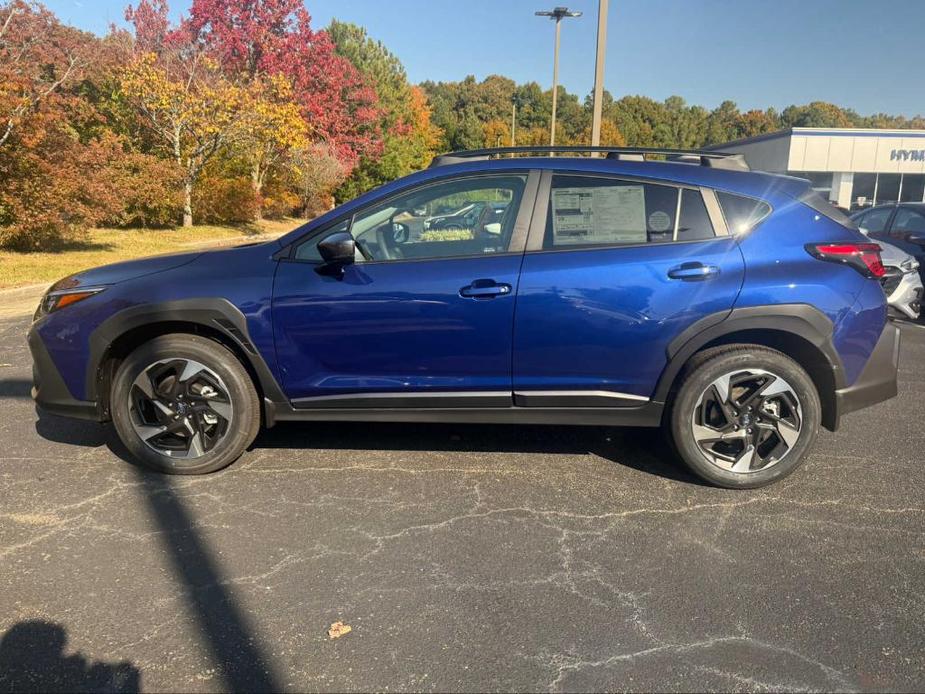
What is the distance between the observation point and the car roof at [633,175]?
3592mm

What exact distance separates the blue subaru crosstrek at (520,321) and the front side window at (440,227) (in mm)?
11

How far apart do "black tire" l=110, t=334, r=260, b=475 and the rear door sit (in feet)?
4.99

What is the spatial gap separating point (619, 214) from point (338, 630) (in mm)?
2454

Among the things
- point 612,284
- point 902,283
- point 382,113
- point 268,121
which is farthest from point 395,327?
point 382,113

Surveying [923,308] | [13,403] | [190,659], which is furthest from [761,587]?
[923,308]

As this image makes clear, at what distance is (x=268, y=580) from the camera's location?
2.82 m

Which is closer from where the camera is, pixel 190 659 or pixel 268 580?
pixel 190 659

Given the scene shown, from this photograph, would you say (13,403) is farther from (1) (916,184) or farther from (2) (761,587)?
(1) (916,184)

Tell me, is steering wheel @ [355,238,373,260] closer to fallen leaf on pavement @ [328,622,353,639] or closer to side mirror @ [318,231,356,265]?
side mirror @ [318,231,356,265]

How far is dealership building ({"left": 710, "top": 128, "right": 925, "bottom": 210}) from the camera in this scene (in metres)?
36.2

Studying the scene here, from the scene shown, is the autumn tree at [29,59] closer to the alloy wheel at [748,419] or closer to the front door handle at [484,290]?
the front door handle at [484,290]

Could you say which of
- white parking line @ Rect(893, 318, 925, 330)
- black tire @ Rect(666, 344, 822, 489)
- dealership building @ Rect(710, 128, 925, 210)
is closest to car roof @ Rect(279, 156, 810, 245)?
black tire @ Rect(666, 344, 822, 489)

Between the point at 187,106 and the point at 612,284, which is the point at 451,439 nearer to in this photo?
the point at 612,284

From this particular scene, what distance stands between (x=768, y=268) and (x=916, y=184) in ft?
140
